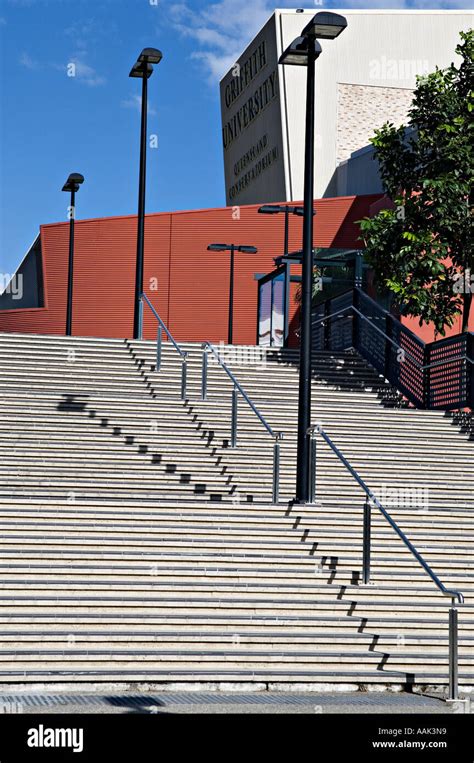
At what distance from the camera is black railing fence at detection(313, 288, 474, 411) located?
1870cm

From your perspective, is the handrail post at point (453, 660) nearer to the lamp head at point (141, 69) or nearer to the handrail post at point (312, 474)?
the handrail post at point (312, 474)

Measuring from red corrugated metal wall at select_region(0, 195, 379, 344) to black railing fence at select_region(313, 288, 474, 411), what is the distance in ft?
62.4

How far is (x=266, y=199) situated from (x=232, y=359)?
3455 cm

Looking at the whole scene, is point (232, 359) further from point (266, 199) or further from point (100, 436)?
point (266, 199)

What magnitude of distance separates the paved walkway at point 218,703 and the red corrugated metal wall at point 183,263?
109ft

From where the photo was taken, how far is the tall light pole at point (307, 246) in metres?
13.1

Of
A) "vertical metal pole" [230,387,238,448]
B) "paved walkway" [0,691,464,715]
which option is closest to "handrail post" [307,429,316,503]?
"vertical metal pole" [230,387,238,448]

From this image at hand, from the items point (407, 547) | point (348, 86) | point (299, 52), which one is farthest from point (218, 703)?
point (348, 86)

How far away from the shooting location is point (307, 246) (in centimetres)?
1362

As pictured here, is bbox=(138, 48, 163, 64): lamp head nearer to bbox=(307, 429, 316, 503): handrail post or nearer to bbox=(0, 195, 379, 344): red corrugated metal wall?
bbox=(307, 429, 316, 503): handrail post
